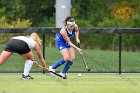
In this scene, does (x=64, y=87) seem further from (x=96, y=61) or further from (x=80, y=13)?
(x=80, y=13)

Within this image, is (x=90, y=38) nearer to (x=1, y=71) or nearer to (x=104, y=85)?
(x=1, y=71)

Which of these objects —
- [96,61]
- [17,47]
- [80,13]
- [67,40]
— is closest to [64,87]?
[17,47]

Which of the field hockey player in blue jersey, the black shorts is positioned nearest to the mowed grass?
the field hockey player in blue jersey

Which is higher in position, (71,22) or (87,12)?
(71,22)

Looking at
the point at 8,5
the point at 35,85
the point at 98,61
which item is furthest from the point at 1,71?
the point at 8,5

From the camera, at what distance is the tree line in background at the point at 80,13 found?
31705 mm

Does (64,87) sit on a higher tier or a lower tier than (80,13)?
higher

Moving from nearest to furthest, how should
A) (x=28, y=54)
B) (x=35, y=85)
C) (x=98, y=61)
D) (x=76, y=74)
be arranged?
(x=35, y=85)
(x=28, y=54)
(x=76, y=74)
(x=98, y=61)

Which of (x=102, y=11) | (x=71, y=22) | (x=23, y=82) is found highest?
(x=71, y=22)

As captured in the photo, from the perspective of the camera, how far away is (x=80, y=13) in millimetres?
36719

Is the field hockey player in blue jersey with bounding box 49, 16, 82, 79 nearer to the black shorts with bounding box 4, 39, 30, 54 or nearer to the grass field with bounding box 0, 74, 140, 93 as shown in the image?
the grass field with bounding box 0, 74, 140, 93

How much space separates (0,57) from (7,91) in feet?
7.01

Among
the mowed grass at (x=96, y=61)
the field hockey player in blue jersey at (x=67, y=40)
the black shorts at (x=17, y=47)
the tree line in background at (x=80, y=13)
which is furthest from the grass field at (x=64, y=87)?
the tree line in background at (x=80, y=13)

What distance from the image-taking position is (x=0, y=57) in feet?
45.8
